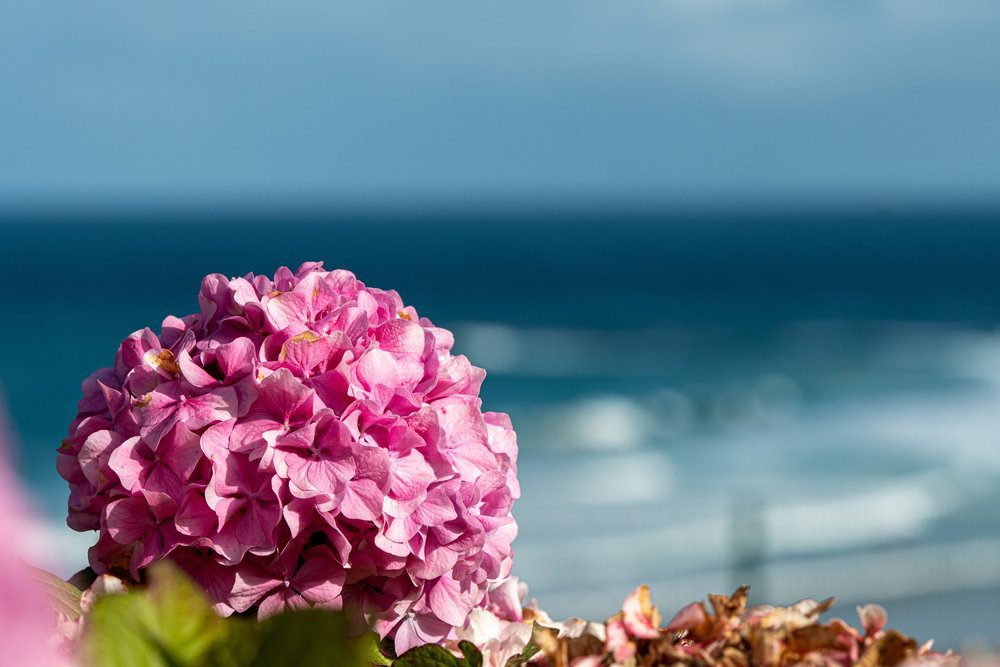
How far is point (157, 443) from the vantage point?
1087 mm

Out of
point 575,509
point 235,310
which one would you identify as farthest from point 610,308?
point 235,310

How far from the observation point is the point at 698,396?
792 inches

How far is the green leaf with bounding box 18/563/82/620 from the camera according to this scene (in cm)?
94

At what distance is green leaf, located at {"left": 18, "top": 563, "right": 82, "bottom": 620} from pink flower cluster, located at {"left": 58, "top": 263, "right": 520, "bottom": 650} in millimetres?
91

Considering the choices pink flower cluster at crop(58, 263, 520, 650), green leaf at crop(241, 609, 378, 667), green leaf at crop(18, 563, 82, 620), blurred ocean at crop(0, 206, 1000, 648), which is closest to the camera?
green leaf at crop(241, 609, 378, 667)

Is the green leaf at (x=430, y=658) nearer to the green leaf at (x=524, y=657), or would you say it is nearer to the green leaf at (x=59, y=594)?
the green leaf at (x=524, y=657)

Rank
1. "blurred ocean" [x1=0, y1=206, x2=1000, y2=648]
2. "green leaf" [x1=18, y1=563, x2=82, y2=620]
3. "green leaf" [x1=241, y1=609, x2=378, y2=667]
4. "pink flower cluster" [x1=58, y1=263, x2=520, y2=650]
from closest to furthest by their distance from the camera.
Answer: "green leaf" [x1=241, y1=609, x2=378, y2=667]
"green leaf" [x1=18, y1=563, x2=82, y2=620]
"pink flower cluster" [x1=58, y1=263, x2=520, y2=650]
"blurred ocean" [x1=0, y1=206, x2=1000, y2=648]

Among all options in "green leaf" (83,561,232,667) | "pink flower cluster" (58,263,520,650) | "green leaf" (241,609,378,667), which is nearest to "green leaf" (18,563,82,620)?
"pink flower cluster" (58,263,520,650)

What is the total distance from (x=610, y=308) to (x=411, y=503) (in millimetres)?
31917

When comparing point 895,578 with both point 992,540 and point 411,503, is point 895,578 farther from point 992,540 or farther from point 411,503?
point 411,503

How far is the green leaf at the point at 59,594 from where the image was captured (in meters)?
0.94

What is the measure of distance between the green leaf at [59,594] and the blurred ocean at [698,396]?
0.36 metres

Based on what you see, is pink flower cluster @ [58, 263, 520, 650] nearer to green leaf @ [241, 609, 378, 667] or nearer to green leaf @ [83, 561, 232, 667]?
green leaf @ [83, 561, 232, 667]

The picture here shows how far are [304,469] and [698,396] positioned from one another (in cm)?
1957
